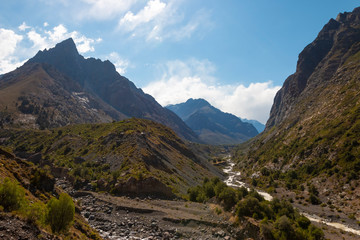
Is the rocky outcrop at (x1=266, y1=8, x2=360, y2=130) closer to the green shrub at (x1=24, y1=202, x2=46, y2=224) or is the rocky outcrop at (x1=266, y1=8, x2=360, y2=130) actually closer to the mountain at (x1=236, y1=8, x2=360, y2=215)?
the mountain at (x1=236, y1=8, x2=360, y2=215)

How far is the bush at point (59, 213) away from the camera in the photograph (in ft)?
54.0

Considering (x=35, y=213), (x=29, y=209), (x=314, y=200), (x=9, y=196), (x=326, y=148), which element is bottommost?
(x=314, y=200)

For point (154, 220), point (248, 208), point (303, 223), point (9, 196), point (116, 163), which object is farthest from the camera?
point (116, 163)

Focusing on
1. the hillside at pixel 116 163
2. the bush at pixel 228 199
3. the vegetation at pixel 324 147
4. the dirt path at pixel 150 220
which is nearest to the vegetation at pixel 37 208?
the dirt path at pixel 150 220

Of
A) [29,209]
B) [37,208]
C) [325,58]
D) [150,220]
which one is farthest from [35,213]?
[325,58]

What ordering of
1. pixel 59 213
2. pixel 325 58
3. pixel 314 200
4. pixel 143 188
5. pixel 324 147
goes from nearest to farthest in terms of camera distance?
pixel 59 213, pixel 143 188, pixel 314 200, pixel 324 147, pixel 325 58

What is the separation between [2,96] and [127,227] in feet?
746

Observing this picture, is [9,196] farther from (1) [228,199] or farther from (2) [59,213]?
(1) [228,199]

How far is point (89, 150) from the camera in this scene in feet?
241

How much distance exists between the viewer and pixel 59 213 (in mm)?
16797

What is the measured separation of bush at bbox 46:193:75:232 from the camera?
16.4 meters

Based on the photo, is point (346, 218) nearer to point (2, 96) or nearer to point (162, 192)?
point (162, 192)

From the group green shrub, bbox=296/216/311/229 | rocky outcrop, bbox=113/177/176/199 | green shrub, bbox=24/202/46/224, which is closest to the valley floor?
rocky outcrop, bbox=113/177/176/199

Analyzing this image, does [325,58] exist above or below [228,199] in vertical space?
above
